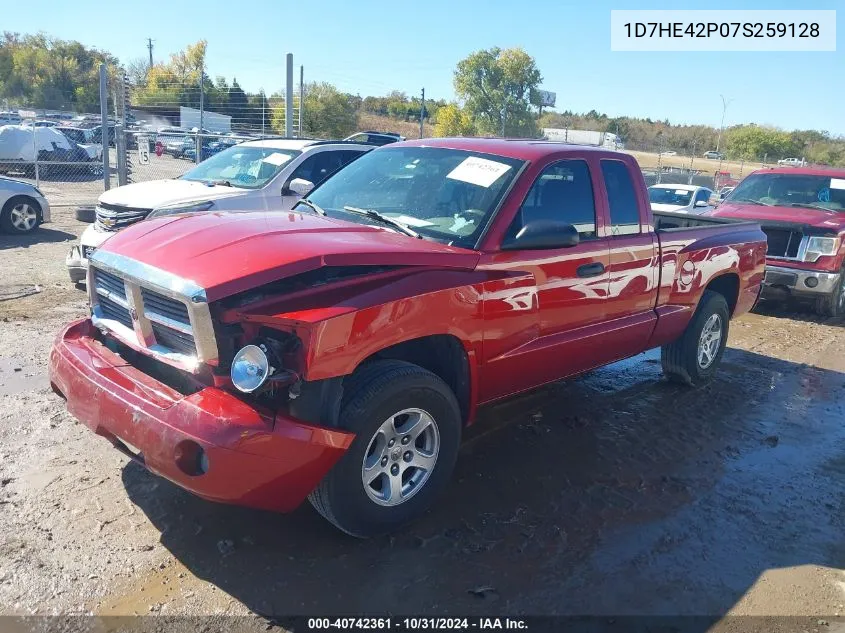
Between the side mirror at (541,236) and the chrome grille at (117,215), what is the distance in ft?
16.7

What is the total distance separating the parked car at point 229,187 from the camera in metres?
7.47

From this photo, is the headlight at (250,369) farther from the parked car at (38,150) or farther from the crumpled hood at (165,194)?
the parked car at (38,150)

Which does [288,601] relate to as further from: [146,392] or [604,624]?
[604,624]

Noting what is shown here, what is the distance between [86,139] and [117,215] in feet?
76.1

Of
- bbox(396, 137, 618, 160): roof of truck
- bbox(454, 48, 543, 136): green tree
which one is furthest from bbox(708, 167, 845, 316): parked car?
bbox(454, 48, 543, 136): green tree

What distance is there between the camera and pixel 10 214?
10.7 meters

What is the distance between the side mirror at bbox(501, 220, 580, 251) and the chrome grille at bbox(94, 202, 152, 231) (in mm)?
5084

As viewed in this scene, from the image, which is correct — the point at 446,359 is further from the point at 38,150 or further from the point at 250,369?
the point at 38,150

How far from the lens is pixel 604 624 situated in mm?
2871

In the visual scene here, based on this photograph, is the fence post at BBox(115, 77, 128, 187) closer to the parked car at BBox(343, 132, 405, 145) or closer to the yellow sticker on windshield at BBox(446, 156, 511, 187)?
the parked car at BBox(343, 132, 405, 145)

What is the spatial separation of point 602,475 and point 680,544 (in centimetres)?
76

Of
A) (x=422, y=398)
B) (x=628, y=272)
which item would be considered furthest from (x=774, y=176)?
(x=422, y=398)

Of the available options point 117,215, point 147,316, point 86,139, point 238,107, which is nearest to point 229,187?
point 117,215

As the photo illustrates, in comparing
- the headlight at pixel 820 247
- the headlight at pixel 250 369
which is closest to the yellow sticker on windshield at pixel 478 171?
the headlight at pixel 250 369
